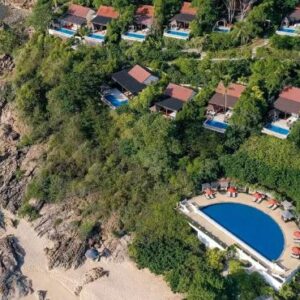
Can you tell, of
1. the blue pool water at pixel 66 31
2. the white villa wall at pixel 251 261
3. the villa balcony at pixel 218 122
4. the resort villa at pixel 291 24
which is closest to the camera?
the white villa wall at pixel 251 261

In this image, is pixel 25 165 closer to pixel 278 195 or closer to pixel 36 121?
pixel 36 121

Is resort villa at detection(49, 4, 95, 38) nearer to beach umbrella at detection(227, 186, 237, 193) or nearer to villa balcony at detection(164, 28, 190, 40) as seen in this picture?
villa balcony at detection(164, 28, 190, 40)

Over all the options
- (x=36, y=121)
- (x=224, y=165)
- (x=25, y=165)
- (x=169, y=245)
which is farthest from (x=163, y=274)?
(x=36, y=121)

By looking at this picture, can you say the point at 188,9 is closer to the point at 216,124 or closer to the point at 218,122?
the point at 218,122

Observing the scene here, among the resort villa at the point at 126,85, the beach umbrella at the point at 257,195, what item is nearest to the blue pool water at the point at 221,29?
the resort villa at the point at 126,85

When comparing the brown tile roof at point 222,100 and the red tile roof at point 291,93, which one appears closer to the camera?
the red tile roof at point 291,93

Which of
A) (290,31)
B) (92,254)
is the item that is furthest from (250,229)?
(290,31)

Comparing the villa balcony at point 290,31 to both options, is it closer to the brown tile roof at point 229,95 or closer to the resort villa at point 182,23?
the resort villa at point 182,23
